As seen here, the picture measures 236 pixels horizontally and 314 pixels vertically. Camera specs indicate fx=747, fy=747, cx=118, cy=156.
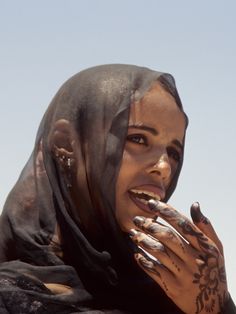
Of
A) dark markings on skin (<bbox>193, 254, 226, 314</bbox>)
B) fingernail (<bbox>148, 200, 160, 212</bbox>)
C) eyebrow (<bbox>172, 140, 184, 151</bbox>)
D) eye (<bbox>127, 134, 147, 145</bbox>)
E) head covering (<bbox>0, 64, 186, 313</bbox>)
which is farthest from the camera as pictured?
eyebrow (<bbox>172, 140, 184, 151</bbox>)

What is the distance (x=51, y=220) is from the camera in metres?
3.21

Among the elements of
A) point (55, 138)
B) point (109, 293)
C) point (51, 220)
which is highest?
point (55, 138)

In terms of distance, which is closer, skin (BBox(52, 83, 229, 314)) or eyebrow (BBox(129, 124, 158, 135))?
skin (BBox(52, 83, 229, 314))

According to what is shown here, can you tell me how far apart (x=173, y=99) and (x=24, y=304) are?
43.7 inches

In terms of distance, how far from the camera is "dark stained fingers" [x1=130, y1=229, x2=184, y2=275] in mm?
2840

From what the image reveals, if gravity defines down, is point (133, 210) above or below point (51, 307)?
above

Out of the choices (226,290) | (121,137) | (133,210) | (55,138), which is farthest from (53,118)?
(226,290)

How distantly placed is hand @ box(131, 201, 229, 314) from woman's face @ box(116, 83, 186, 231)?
0.18 meters

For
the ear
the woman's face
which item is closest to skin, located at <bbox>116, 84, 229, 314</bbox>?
the woman's face

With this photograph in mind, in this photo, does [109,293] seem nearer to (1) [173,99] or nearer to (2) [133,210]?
(2) [133,210]

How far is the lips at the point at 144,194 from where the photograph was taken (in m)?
3.10

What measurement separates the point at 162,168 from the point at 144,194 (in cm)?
14

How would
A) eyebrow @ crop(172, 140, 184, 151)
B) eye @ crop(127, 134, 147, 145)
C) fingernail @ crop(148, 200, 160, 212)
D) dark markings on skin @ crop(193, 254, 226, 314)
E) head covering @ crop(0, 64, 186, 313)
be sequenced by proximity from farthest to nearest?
eyebrow @ crop(172, 140, 184, 151)
eye @ crop(127, 134, 147, 145)
head covering @ crop(0, 64, 186, 313)
dark markings on skin @ crop(193, 254, 226, 314)
fingernail @ crop(148, 200, 160, 212)

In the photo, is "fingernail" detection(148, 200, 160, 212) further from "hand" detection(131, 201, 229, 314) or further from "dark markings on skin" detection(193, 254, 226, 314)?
"dark markings on skin" detection(193, 254, 226, 314)
